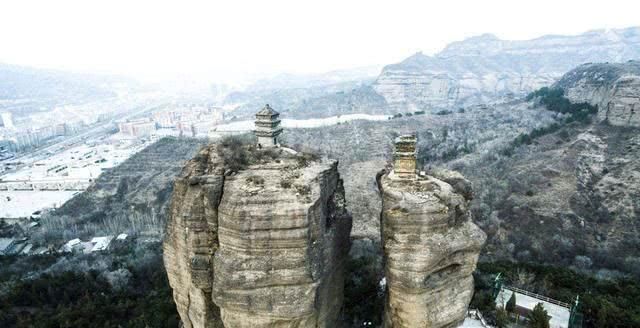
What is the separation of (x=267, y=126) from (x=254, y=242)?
9.27m

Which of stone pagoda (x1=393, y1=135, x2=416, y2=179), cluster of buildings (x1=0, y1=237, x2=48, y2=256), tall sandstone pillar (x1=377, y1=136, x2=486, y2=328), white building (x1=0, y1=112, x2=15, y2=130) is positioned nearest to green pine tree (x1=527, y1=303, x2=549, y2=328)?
tall sandstone pillar (x1=377, y1=136, x2=486, y2=328)

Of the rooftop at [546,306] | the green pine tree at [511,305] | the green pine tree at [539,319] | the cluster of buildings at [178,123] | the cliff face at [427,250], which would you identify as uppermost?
the cliff face at [427,250]

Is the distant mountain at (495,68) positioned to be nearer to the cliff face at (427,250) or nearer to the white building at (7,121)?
the cliff face at (427,250)

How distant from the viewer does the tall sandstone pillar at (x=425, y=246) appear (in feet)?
37.2

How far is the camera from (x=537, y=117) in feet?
211

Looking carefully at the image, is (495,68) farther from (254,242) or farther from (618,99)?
(254,242)

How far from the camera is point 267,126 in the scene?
1900cm

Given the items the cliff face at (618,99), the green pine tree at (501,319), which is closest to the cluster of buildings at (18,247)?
the green pine tree at (501,319)

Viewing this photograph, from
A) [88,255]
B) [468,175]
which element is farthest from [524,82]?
[88,255]

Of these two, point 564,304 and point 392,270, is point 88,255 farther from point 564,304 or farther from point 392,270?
point 564,304

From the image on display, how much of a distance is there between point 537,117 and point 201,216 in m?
66.2

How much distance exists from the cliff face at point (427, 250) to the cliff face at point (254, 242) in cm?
220

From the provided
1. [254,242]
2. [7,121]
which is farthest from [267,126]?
[7,121]

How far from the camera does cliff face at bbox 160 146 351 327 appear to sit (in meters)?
10.6
